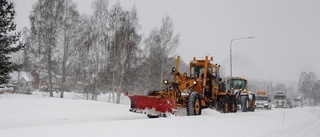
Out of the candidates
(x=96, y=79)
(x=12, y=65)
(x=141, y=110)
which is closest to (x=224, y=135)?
(x=141, y=110)

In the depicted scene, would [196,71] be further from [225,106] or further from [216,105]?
[225,106]

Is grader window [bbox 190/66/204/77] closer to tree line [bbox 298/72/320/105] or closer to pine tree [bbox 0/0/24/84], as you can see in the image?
pine tree [bbox 0/0/24/84]

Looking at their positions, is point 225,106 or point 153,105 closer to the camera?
point 153,105

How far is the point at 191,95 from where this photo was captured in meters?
14.1

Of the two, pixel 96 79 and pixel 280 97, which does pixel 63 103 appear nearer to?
pixel 96 79

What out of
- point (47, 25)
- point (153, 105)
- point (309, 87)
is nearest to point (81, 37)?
point (47, 25)

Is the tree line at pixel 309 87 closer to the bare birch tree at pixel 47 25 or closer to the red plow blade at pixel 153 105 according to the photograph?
the bare birch tree at pixel 47 25

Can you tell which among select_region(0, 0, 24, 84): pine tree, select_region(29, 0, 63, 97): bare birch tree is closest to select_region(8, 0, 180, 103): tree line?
select_region(29, 0, 63, 97): bare birch tree

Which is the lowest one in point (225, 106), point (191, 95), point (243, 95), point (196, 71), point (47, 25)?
point (225, 106)

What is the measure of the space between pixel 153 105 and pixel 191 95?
171cm

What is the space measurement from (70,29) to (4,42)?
37.4ft

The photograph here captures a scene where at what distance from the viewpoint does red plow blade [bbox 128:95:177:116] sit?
13.1 meters

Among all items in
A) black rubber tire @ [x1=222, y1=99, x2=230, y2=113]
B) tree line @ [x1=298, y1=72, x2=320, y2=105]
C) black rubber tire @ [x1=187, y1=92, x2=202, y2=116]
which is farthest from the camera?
tree line @ [x1=298, y1=72, x2=320, y2=105]

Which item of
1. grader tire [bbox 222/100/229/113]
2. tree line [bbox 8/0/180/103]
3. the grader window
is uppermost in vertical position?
tree line [bbox 8/0/180/103]
